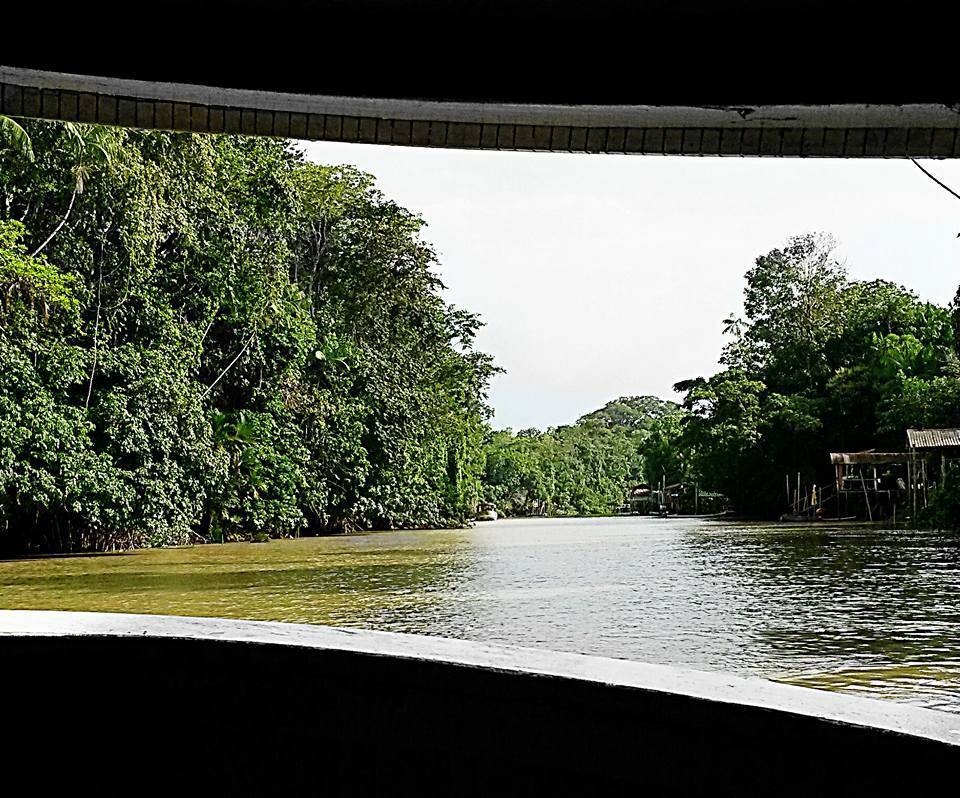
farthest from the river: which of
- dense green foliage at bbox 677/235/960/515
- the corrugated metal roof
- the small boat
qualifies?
the small boat

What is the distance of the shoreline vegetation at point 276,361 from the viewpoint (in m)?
13.4

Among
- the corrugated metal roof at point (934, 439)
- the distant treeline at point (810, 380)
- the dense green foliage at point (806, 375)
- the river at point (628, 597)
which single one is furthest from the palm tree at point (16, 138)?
the dense green foliage at point (806, 375)

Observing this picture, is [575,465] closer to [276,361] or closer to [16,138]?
[276,361]

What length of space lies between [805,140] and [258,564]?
37.0ft

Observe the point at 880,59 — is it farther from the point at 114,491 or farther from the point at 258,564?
the point at 114,491

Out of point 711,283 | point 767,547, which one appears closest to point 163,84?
point 767,547

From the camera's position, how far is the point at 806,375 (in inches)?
1078

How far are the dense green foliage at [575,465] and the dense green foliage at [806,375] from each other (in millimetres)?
7031

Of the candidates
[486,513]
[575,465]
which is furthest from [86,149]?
[575,465]

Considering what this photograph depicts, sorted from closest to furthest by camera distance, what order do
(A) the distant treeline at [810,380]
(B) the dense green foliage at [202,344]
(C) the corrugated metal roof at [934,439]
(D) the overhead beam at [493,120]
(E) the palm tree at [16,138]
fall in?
(D) the overhead beam at [493,120] < (E) the palm tree at [16,138] < (B) the dense green foliage at [202,344] < (C) the corrugated metal roof at [934,439] < (A) the distant treeline at [810,380]

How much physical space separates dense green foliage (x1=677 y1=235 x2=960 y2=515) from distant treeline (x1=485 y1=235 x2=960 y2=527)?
0.03 metres

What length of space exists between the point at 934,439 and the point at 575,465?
92.9 ft

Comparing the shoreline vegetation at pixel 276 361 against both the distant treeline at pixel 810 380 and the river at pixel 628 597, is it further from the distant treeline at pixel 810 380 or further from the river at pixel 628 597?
the river at pixel 628 597

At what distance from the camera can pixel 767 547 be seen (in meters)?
14.8
